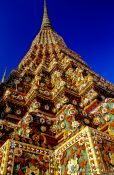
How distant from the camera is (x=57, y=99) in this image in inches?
364

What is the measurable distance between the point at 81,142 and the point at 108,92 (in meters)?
6.01

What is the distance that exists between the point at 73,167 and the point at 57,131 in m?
2.02

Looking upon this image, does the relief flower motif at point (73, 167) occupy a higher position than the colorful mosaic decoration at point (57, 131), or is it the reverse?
the colorful mosaic decoration at point (57, 131)

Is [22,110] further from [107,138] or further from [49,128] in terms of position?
[107,138]

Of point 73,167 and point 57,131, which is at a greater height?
point 57,131

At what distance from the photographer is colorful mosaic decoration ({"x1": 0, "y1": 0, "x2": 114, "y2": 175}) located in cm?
483

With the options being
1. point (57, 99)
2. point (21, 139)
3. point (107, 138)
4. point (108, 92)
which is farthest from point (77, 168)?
point (108, 92)

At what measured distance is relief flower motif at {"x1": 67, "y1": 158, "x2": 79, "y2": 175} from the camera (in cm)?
492

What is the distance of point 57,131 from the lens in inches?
273

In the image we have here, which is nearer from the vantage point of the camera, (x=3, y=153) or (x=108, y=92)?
(x=3, y=153)

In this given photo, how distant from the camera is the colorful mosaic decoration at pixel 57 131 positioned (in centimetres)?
483

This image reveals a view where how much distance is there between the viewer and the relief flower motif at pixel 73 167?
4.92 m

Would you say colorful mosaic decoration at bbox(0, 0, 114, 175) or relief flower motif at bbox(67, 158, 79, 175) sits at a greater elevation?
colorful mosaic decoration at bbox(0, 0, 114, 175)

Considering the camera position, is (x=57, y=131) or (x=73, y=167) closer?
(x=73, y=167)
